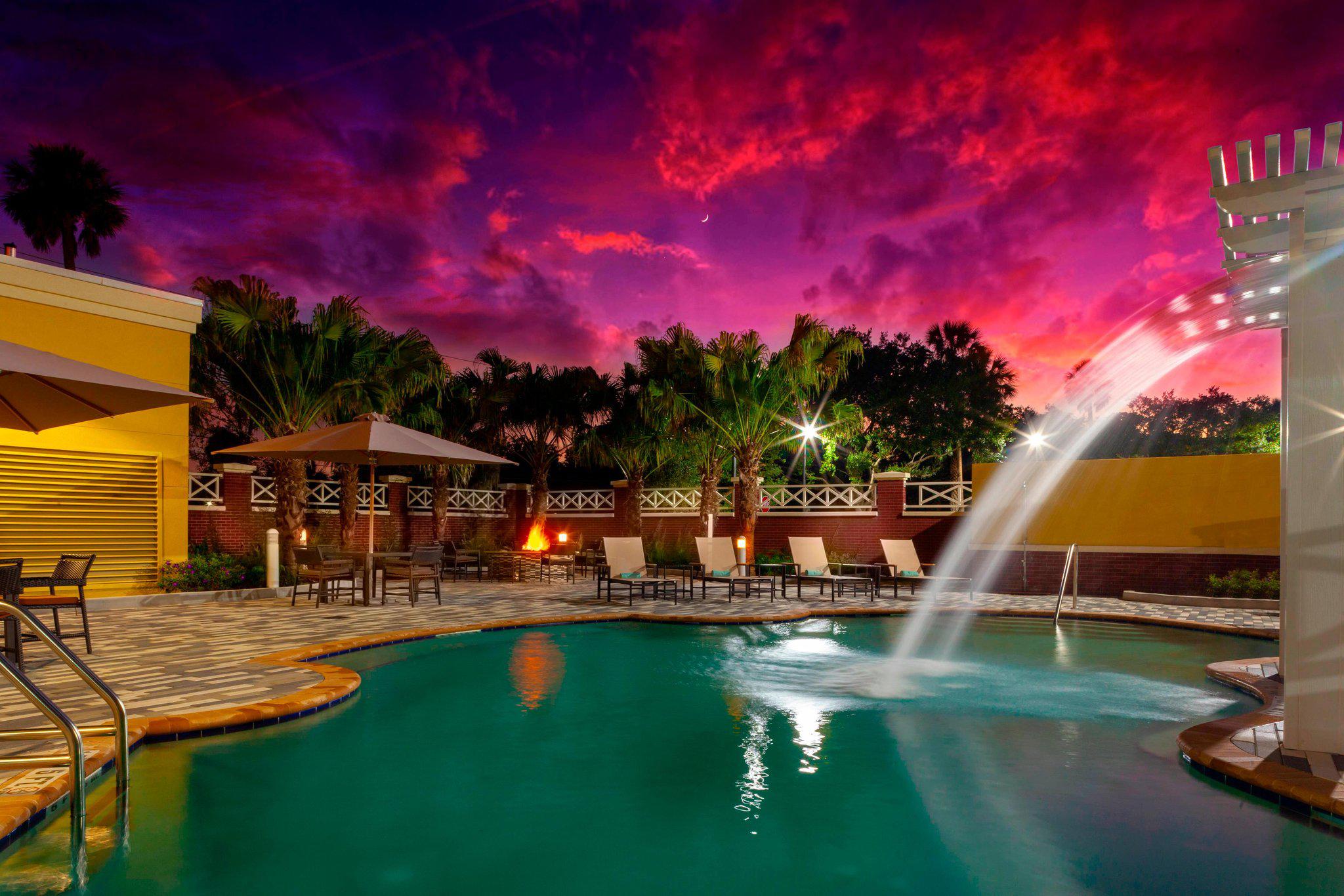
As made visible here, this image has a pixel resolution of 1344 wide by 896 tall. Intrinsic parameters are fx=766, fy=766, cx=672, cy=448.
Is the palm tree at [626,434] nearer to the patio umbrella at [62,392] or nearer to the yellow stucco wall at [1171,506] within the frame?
the yellow stucco wall at [1171,506]

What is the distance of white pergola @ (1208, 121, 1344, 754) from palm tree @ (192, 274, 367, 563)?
513 inches

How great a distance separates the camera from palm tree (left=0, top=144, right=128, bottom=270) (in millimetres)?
25891

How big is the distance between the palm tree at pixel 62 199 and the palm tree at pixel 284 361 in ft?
60.3

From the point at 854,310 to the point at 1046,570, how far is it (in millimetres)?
16770

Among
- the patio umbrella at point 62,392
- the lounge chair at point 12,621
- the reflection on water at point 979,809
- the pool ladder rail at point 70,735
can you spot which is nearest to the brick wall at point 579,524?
the lounge chair at point 12,621

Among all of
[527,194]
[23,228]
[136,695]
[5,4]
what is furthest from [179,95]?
[136,695]

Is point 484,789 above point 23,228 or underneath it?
underneath

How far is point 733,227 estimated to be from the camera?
2080 cm

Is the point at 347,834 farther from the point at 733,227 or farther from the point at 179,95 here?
the point at 179,95

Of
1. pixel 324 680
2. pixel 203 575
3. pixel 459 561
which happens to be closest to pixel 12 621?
pixel 324 680

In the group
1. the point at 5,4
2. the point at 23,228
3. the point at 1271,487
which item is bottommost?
the point at 1271,487

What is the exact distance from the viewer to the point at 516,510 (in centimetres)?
2244

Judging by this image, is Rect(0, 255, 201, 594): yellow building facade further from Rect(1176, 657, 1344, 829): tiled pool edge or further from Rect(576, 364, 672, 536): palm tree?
Rect(1176, 657, 1344, 829): tiled pool edge

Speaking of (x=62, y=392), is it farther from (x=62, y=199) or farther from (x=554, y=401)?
(x=62, y=199)
